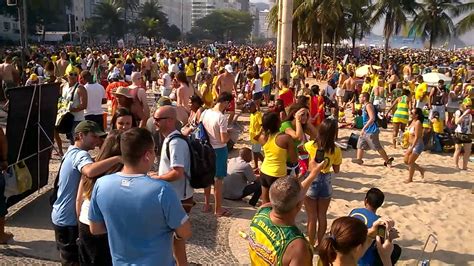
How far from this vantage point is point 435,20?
39656 millimetres

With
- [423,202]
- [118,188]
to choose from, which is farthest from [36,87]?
[423,202]

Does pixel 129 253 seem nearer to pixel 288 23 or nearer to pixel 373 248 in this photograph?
pixel 373 248

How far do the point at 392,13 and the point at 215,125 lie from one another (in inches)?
1265

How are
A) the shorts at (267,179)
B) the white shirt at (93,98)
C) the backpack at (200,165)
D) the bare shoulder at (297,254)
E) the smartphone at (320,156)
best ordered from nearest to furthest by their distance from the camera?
1. the bare shoulder at (297,254)
2. the backpack at (200,165)
3. the smartphone at (320,156)
4. the shorts at (267,179)
5. the white shirt at (93,98)

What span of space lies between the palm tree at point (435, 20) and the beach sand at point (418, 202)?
33172 millimetres

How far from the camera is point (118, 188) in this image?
8.18 ft

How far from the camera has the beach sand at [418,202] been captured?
18.1 feet

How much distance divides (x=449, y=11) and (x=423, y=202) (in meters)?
37.6

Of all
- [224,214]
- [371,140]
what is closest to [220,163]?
[224,214]

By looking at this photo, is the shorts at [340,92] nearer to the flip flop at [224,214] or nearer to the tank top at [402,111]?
the tank top at [402,111]

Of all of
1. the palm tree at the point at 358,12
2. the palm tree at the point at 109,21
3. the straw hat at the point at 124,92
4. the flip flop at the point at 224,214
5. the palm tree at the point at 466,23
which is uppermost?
the palm tree at the point at 109,21

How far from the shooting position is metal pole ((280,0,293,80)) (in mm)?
12430

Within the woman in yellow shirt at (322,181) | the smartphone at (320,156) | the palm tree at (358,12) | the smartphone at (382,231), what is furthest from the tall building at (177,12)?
the smartphone at (382,231)

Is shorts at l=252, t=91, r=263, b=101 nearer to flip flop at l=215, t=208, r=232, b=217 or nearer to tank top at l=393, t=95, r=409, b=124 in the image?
tank top at l=393, t=95, r=409, b=124
